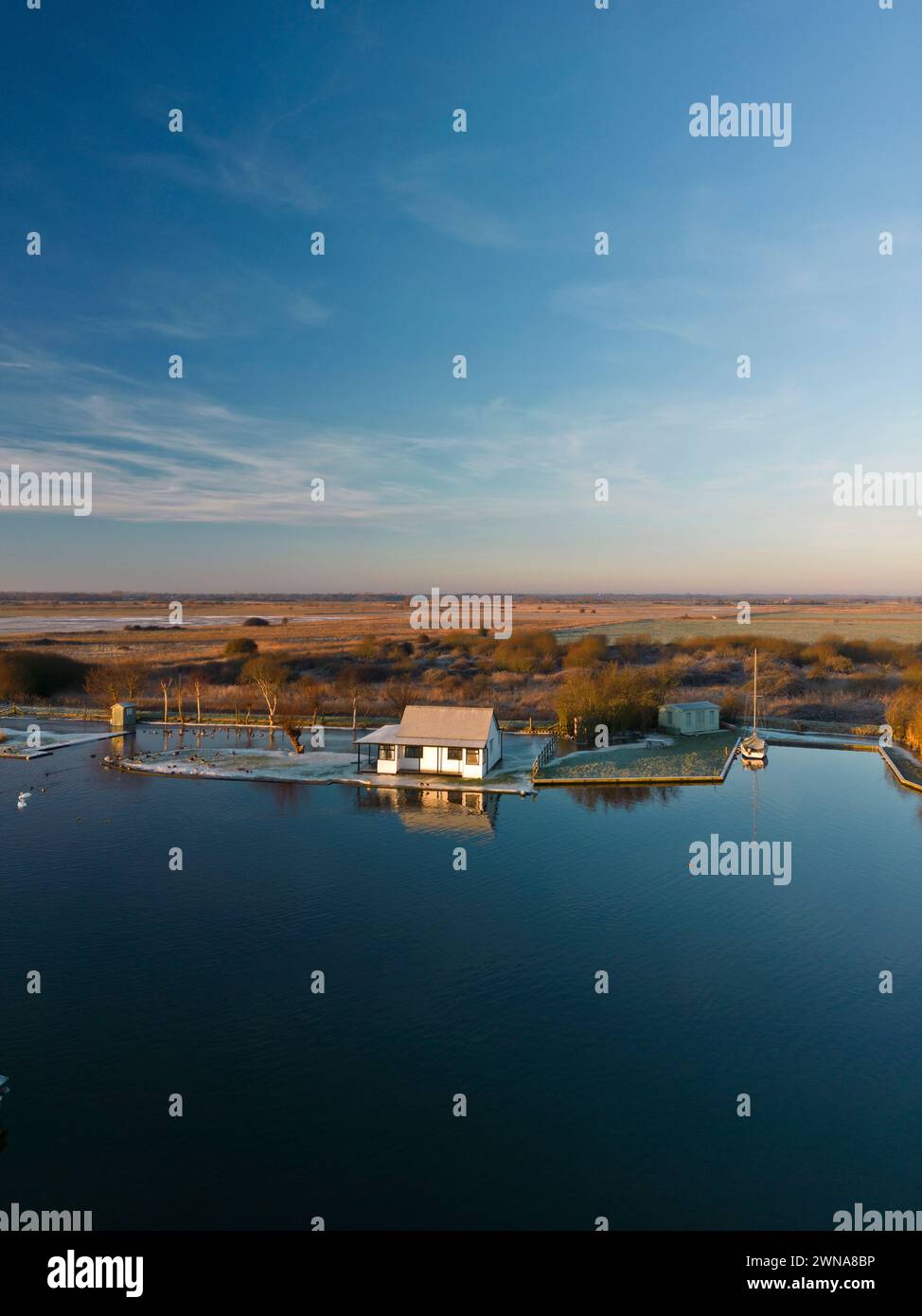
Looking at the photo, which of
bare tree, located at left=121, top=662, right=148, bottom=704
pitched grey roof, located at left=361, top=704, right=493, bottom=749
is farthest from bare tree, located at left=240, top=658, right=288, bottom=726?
pitched grey roof, located at left=361, top=704, right=493, bottom=749

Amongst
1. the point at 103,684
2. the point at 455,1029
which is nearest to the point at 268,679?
the point at 103,684

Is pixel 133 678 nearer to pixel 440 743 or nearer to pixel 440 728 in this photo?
pixel 440 728

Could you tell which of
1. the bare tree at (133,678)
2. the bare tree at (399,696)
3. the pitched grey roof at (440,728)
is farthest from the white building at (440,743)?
the bare tree at (133,678)

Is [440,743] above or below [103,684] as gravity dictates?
below

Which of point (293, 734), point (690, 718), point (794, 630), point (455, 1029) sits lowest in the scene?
point (455, 1029)
